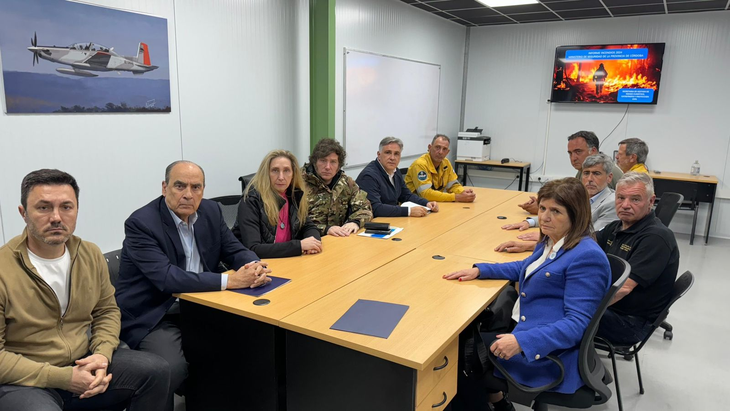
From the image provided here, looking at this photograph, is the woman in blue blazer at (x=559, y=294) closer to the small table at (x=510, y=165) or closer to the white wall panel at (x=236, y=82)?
the white wall panel at (x=236, y=82)

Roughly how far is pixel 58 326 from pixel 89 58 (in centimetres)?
209

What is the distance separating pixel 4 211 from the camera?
9.53 feet

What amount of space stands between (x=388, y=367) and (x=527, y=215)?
2.60m

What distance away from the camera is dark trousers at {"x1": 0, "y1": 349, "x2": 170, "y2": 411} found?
1713 mm

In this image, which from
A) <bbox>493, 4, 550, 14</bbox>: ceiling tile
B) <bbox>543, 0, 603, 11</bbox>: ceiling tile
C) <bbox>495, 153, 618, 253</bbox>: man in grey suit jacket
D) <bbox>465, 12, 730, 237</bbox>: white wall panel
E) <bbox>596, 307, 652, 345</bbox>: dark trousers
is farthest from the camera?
<bbox>465, 12, 730, 237</bbox>: white wall panel

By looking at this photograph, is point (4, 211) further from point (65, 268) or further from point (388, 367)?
point (388, 367)

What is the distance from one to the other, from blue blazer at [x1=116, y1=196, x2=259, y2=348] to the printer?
5822 mm

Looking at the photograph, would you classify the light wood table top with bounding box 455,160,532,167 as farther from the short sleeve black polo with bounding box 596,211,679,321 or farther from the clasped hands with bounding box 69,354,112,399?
the clasped hands with bounding box 69,354,112,399

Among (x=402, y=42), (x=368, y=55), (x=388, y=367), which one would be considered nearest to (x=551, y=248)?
(x=388, y=367)

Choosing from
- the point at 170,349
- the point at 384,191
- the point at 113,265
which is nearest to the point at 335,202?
the point at 384,191

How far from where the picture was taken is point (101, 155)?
3.34 metres

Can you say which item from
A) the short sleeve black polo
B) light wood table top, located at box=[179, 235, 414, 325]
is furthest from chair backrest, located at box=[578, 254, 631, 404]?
light wood table top, located at box=[179, 235, 414, 325]

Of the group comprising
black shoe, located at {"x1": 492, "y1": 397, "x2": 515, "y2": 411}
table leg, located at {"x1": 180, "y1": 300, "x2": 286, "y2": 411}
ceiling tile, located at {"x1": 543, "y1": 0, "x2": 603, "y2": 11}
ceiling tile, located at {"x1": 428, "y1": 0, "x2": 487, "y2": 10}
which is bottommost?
black shoe, located at {"x1": 492, "y1": 397, "x2": 515, "y2": 411}

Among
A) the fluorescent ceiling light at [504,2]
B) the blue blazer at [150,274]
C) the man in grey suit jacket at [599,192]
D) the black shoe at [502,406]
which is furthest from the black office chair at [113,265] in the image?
the fluorescent ceiling light at [504,2]
